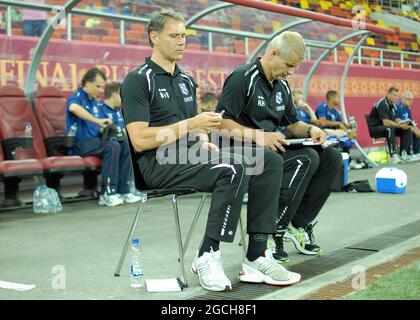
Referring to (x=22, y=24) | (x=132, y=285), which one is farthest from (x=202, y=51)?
(x=132, y=285)

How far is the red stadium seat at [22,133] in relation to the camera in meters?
6.14

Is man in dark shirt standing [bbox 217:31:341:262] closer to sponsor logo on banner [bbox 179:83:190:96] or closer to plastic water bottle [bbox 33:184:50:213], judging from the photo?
sponsor logo on banner [bbox 179:83:190:96]

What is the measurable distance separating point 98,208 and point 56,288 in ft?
10.5

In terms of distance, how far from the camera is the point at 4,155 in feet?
20.2

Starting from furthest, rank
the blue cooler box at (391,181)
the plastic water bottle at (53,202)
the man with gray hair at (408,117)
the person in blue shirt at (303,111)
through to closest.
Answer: the man with gray hair at (408,117)
the person in blue shirt at (303,111)
the blue cooler box at (391,181)
the plastic water bottle at (53,202)

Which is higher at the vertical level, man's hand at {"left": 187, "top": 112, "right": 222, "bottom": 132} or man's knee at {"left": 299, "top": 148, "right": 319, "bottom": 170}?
man's hand at {"left": 187, "top": 112, "right": 222, "bottom": 132}

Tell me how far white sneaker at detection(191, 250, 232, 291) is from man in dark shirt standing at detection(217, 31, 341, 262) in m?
0.73

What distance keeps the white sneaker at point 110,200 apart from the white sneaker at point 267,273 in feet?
11.1

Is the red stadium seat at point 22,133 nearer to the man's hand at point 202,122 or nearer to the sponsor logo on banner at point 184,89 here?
the sponsor logo on banner at point 184,89

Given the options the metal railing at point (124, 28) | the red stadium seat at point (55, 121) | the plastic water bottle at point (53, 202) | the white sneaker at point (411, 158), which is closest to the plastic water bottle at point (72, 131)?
the red stadium seat at point (55, 121)

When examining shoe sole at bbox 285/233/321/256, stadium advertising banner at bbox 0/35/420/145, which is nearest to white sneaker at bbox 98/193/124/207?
stadium advertising banner at bbox 0/35/420/145

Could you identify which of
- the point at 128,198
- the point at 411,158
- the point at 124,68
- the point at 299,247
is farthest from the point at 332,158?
the point at 411,158

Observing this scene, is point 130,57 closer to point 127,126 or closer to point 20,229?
point 20,229

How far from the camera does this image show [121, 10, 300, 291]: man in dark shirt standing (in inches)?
120
